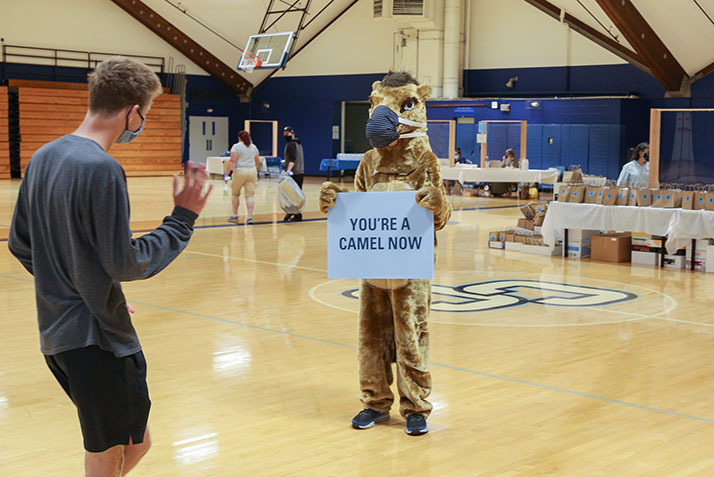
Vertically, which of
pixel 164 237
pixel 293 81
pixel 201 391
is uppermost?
pixel 293 81

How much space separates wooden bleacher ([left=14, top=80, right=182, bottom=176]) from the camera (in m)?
26.6

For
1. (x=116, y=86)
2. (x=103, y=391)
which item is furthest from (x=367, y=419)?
(x=116, y=86)

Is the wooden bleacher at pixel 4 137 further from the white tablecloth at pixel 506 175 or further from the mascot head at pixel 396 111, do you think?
the mascot head at pixel 396 111

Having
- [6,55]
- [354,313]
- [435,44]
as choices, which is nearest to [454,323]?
[354,313]

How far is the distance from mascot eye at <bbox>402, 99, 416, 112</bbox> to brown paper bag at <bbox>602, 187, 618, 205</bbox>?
6643mm

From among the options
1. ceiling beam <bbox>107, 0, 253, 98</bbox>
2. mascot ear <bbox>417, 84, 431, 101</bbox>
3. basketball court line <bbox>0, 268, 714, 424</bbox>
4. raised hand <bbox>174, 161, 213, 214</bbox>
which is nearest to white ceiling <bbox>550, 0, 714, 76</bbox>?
ceiling beam <bbox>107, 0, 253, 98</bbox>

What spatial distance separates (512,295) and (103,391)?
20.1 ft

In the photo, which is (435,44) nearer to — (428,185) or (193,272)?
(193,272)

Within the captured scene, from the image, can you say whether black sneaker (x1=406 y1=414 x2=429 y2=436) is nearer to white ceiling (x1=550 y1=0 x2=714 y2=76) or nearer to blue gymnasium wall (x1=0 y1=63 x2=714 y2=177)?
white ceiling (x1=550 y1=0 x2=714 y2=76)

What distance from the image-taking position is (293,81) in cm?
3072

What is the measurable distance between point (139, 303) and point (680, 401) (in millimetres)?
4629

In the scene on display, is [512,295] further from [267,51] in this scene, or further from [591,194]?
[267,51]

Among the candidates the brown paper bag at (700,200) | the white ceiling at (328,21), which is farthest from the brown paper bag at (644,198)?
the white ceiling at (328,21)

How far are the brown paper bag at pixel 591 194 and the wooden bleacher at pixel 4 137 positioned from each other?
808 inches
